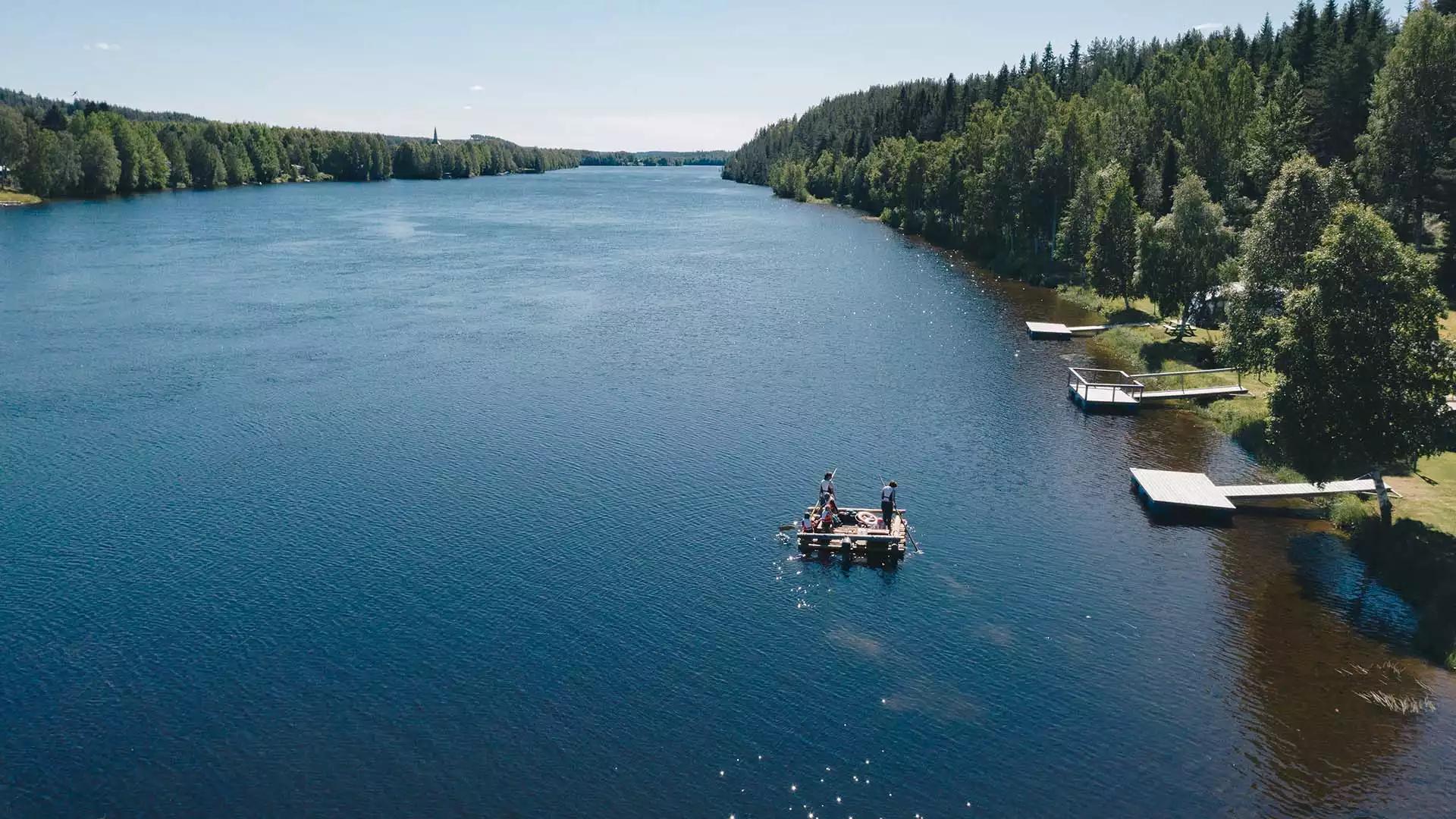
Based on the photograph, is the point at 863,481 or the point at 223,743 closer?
the point at 223,743

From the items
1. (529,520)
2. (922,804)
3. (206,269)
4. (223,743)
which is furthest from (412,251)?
(922,804)

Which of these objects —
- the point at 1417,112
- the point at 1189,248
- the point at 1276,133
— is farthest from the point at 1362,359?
the point at 1276,133

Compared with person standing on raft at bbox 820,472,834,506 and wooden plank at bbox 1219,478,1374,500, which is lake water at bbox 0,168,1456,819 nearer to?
wooden plank at bbox 1219,478,1374,500

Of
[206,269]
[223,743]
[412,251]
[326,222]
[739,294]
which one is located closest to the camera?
[223,743]

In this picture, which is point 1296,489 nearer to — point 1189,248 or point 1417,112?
point 1189,248

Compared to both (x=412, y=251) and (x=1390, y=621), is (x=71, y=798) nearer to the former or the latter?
(x=1390, y=621)

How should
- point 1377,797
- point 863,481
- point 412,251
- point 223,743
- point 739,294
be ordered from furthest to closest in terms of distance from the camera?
point 412,251 < point 739,294 < point 863,481 < point 223,743 < point 1377,797

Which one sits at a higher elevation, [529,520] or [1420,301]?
[1420,301]
